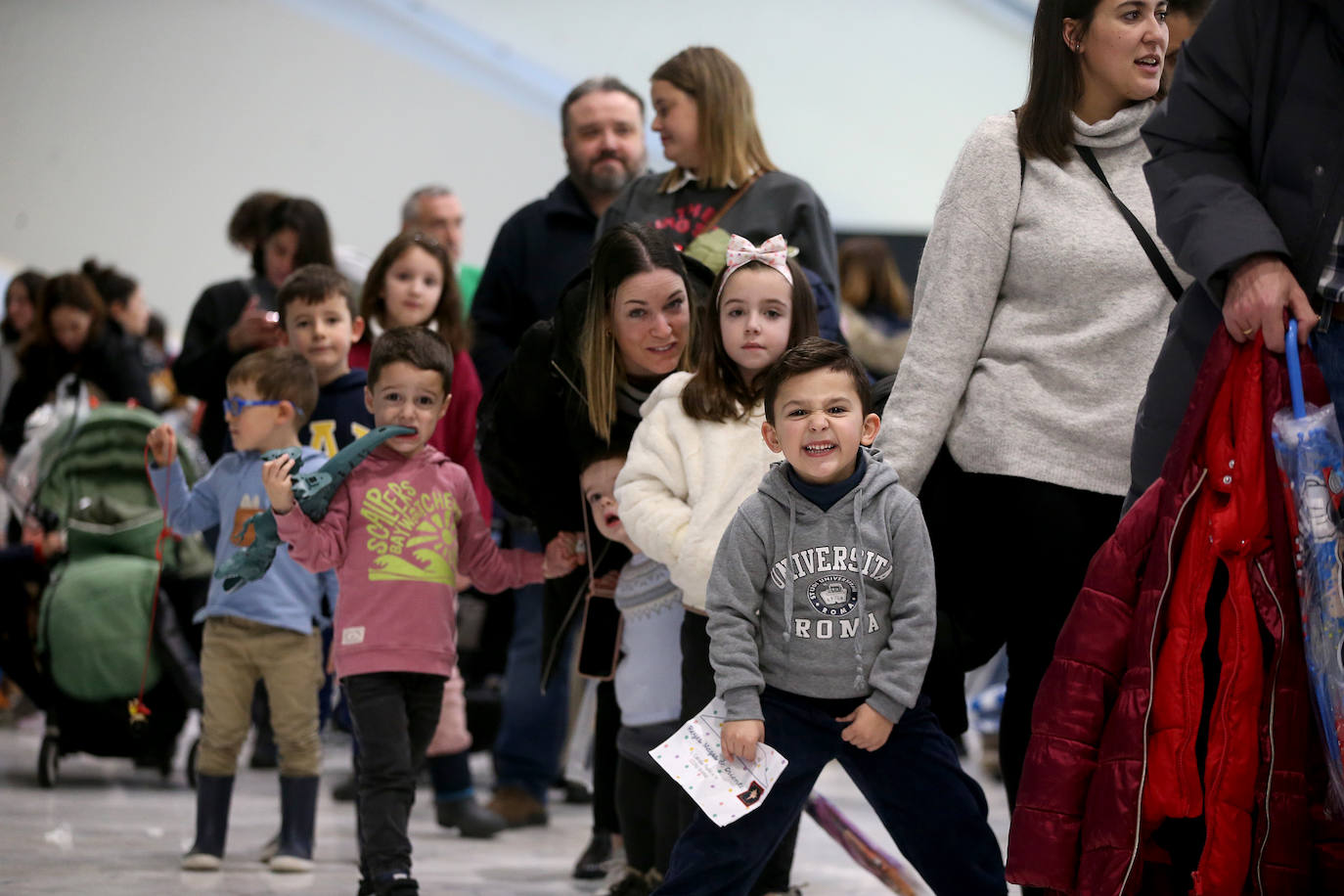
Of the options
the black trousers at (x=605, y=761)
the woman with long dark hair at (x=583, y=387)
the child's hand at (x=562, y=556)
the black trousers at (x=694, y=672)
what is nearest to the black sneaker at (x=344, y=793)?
the black trousers at (x=605, y=761)

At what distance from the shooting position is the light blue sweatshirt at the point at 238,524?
366 cm

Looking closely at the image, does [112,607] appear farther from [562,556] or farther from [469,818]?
[562,556]

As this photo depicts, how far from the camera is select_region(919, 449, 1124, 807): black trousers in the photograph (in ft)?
8.52

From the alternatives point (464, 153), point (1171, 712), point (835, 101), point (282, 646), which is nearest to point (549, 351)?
point (282, 646)

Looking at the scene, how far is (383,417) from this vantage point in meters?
3.34

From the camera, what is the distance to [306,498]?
3162 mm

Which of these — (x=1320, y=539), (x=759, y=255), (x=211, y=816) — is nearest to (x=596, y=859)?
(x=211, y=816)

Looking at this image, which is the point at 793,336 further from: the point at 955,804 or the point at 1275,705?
the point at 1275,705

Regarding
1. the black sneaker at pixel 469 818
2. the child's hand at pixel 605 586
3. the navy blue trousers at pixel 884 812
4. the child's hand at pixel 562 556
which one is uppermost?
the child's hand at pixel 562 556

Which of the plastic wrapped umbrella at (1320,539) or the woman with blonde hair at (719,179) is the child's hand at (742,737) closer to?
the plastic wrapped umbrella at (1320,539)

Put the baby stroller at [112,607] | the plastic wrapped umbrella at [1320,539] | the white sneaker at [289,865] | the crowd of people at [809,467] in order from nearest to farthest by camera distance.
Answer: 1. the plastic wrapped umbrella at [1320,539]
2. the crowd of people at [809,467]
3. the white sneaker at [289,865]
4. the baby stroller at [112,607]

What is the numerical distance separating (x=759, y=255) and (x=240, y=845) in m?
2.03

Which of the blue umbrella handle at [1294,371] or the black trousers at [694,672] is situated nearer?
the blue umbrella handle at [1294,371]

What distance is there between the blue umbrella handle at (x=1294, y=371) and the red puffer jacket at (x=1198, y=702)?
0.04m
